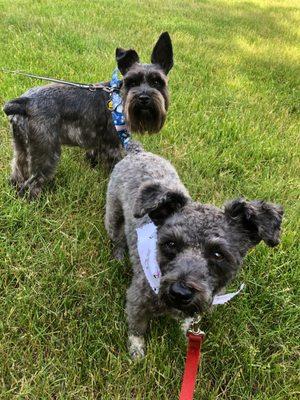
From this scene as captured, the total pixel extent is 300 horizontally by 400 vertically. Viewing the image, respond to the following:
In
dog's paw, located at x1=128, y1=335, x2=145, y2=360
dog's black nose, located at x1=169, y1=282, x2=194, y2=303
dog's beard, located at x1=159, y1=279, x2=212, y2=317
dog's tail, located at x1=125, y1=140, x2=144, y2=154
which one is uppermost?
dog's black nose, located at x1=169, y1=282, x2=194, y2=303

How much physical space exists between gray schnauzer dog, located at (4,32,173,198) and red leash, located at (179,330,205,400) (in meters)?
2.64

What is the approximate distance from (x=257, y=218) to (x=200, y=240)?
1.35 ft

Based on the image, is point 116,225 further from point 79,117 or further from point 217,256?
point 217,256

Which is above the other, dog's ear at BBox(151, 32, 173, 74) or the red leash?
dog's ear at BBox(151, 32, 173, 74)

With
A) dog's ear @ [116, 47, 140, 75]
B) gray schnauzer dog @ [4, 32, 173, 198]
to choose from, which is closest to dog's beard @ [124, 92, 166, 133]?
gray schnauzer dog @ [4, 32, 173, 198]

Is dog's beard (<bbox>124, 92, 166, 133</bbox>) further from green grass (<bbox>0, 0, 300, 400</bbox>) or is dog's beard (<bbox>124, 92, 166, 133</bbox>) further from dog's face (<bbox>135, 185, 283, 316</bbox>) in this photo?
dog's face (<bbox>135, 185, 283, 316</bbox>)

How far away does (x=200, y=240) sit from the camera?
277 cm

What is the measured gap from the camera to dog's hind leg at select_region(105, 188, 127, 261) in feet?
13.8

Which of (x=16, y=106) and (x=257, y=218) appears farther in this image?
Answer: (x=16, y=106)

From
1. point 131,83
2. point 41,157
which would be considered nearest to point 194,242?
point 41,157

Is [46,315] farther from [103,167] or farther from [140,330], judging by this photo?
[103,167]

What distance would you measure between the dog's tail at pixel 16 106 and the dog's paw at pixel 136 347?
2602mm

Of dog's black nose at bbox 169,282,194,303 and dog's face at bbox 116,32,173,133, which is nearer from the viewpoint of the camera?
dog's black nose at bbox 169,282,194,303

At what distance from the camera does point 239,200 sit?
2.89 meters
